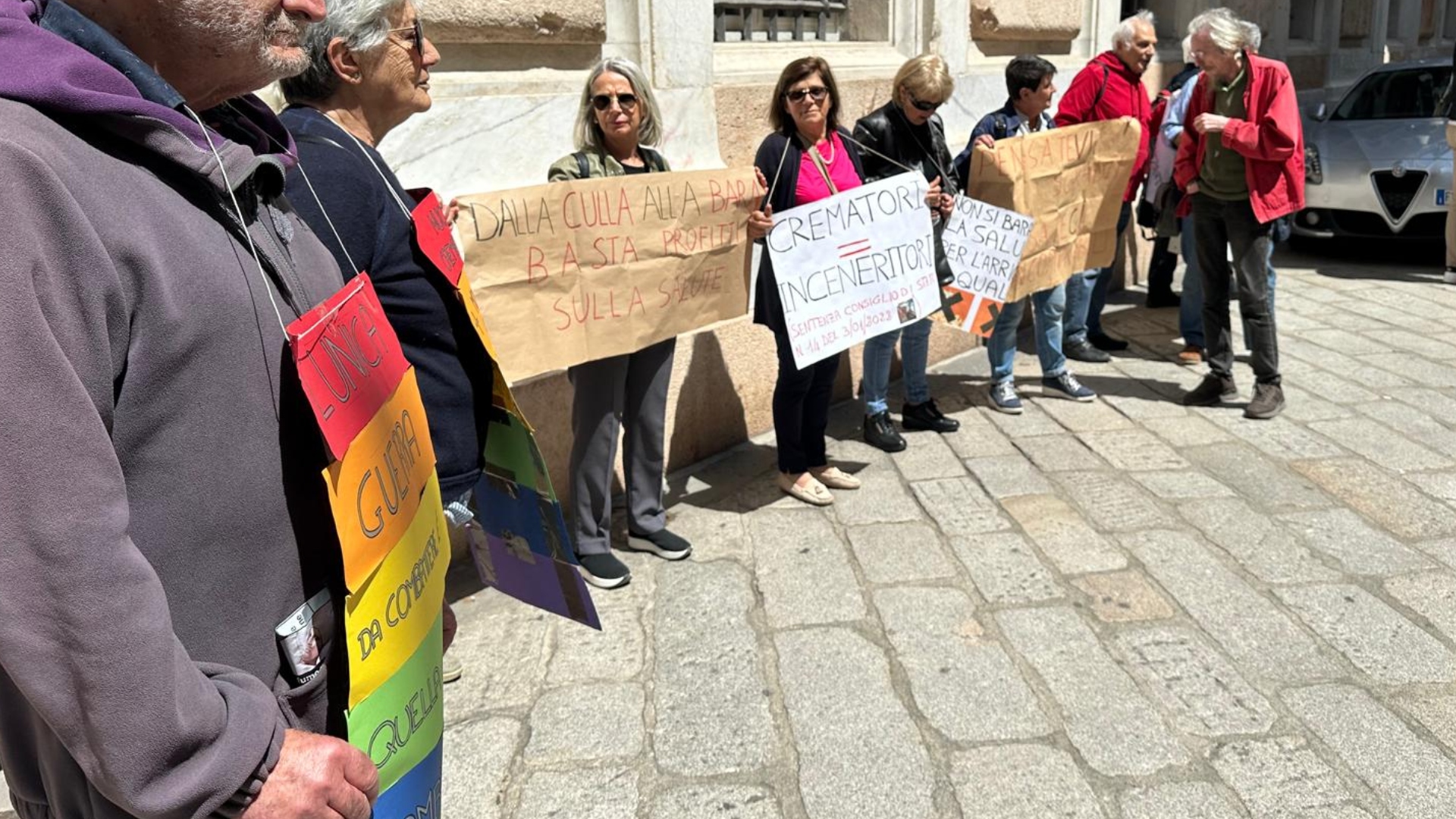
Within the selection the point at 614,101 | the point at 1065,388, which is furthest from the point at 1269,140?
the point at 614,101

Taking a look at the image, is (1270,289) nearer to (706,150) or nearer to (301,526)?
(706,150)

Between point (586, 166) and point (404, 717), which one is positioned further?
point (586, 166)

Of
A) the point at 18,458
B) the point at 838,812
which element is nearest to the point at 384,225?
the point at 18,458

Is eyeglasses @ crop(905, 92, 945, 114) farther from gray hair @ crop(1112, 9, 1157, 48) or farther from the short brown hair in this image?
gray hair @ crop(1112, 9, 1157, 48)

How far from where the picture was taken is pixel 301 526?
1.20 metres

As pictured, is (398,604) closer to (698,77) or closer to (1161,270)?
(698,77)

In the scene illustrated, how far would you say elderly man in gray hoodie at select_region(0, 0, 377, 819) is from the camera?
0.89 metres

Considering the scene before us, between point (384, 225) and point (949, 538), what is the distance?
2.55 metres

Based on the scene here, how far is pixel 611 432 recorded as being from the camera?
3.67 metres

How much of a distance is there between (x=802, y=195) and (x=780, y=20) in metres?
1.88

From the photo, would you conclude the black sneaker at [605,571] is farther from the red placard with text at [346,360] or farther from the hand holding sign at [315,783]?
the hand holding sign at [315,783]

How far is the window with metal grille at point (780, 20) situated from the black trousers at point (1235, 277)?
214 centimetres

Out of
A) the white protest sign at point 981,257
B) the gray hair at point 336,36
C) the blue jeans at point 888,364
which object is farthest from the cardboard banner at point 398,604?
the white protest sign at point 981,257

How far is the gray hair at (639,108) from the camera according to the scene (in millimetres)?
3416
